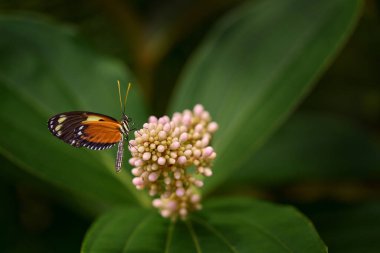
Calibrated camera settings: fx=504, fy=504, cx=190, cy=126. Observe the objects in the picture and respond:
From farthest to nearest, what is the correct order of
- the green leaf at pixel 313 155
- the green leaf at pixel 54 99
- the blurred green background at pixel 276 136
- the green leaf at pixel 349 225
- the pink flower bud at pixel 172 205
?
the green leaf at pixel 313 155 → the blurred green background at pixel 276 136 → the green leaf at pixel 349 225 → the green leaf at pixel 54 99 → the pink flower bud at pixel 172 205

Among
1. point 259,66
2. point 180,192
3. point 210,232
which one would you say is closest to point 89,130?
point 180,192

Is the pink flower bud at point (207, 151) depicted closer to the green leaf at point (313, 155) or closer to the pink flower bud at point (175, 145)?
the pink flower bud at point (175, 145)

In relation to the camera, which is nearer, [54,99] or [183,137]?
[183,137]

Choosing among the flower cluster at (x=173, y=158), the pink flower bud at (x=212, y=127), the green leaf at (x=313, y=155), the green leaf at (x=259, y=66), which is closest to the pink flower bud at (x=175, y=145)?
the flower cluster at (x=173, y=158)

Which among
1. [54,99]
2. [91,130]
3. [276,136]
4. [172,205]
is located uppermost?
[54,99]

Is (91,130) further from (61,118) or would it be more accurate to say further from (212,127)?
(212,127)

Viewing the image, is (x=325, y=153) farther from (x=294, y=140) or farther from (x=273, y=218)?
(x=273, y=218)
